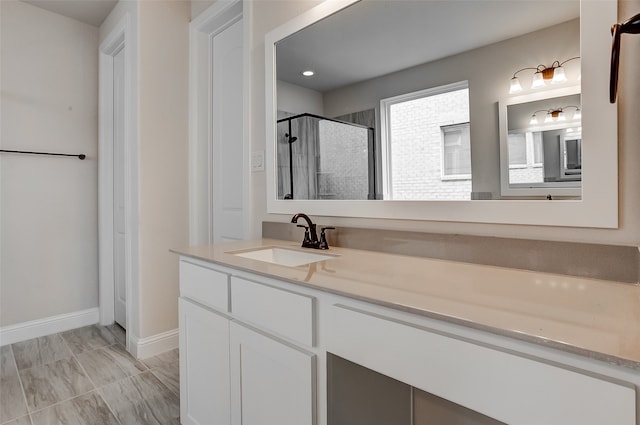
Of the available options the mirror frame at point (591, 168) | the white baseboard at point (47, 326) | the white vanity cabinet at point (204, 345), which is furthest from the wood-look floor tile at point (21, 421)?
the mirror frame at point (591, 168)

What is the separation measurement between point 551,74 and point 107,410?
2.35 metres

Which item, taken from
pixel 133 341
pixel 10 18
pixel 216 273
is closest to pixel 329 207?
pixel 216 273

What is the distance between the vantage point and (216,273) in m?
1.28

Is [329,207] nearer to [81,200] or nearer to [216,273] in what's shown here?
[216,273]

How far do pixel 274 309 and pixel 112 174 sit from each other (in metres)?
2.56

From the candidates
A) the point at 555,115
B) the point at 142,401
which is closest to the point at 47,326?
the point at 142,401

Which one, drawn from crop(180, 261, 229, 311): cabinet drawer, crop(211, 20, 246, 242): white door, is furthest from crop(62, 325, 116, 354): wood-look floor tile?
crop(180, 261, 229, 311): cabinet drawer

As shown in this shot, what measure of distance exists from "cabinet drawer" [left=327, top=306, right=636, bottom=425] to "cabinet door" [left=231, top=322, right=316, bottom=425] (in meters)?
0.17

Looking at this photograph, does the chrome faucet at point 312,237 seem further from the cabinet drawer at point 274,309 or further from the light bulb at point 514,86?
the light bulb at point 514,86

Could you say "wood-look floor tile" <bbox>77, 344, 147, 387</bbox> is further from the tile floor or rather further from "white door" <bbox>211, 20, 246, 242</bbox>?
"white door" <bbox>211, 20, 246, 242</bbox>

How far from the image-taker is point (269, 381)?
1.06 meters

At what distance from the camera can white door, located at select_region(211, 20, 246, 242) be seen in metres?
2.38

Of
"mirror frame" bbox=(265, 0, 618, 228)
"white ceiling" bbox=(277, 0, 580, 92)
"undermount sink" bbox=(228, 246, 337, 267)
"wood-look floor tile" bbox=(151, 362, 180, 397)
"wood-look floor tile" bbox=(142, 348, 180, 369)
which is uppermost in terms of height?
"white ceiling" bbox=(277, 0, 580, 92)

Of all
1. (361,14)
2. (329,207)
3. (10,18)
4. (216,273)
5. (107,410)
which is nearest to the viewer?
(216,273)
